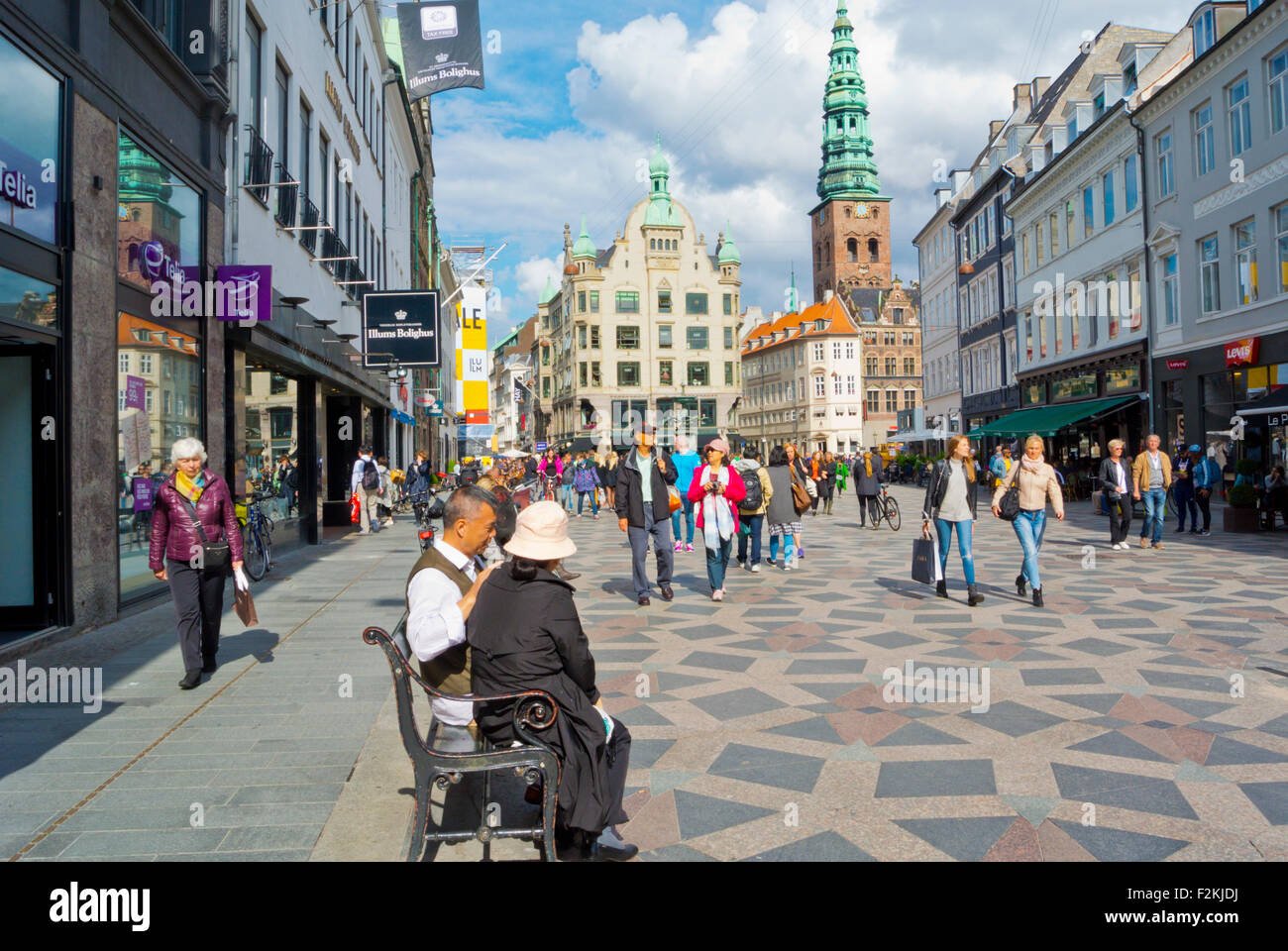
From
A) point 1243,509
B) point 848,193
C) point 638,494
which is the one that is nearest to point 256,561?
point 638,494

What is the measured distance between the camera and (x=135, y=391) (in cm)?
1009

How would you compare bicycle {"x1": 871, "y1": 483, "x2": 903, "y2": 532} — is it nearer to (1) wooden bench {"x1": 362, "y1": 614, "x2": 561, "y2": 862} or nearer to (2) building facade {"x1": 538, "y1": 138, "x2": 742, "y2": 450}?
(1) wooden bench {"x1": 362, "y1": 614, "x2": 561, "y2": 862}

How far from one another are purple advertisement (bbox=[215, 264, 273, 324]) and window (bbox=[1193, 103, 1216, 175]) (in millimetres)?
23948

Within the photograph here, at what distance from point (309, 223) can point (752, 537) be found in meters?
10.1

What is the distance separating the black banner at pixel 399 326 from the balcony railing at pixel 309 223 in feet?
10.5

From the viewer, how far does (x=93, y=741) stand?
18.4 ft

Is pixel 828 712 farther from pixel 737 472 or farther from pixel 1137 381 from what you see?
pixel 1137 381

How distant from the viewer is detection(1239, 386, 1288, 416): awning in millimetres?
19734

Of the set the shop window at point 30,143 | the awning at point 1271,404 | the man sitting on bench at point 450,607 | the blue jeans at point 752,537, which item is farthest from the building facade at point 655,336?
the man sitting on bench at point 450,607

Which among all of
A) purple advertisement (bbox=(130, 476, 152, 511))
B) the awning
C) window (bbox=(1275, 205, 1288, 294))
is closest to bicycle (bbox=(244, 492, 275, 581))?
purple advertisement (bbox=(130, 476, 152, 511))

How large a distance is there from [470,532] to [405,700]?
0.98 m

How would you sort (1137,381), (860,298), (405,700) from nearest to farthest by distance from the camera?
(405,700) < (1137,381) < (860,298)

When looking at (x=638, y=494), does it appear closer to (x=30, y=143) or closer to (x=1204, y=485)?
(x=30, y=143)
